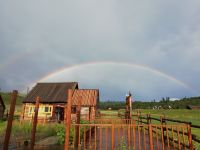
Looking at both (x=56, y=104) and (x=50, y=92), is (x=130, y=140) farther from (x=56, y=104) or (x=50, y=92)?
(x=50, y=92)

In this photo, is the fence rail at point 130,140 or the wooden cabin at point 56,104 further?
the wooden cabin at point 56,104

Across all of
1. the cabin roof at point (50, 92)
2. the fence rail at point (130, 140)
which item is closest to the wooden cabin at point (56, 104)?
the cabin roof at point (50, 92)

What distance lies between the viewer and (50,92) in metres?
33.8

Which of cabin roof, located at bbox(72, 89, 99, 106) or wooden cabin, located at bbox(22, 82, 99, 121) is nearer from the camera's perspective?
wooden cabin, located at bbox(22, 82, 99, 121)

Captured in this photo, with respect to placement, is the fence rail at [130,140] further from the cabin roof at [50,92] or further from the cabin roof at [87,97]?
the cabin roof at [50,92]

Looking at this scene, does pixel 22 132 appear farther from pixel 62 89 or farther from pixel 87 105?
pixel 62 89

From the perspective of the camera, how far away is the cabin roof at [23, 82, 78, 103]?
31719mm

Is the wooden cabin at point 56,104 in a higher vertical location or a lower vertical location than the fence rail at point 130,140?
higher

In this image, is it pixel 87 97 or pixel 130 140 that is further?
pixel 87 97

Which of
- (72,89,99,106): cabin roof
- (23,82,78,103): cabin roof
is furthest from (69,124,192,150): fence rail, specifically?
(23,82,78,103): cabin roof

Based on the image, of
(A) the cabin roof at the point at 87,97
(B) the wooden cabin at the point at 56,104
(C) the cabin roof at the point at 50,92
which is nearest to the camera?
(B) the wooden cabin at the point at 56,104

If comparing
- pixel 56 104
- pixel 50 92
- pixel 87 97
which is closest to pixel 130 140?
pixel 87 97

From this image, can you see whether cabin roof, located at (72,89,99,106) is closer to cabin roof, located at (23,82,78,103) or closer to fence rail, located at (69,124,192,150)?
cabin roof, located at (23,82,78,103)

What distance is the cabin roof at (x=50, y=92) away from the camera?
31719 millimetres
